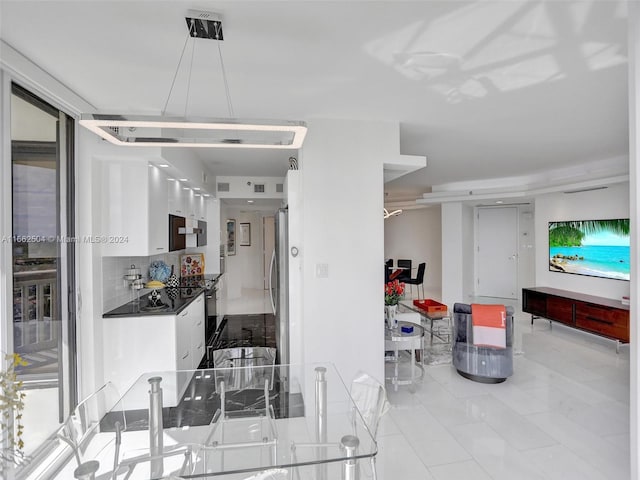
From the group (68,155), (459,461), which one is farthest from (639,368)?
(68,155)

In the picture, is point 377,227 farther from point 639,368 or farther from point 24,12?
point 24,12

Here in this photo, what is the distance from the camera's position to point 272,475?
1618 millimetres

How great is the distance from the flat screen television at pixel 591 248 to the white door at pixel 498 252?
202 centimetres

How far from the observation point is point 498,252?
8.20m

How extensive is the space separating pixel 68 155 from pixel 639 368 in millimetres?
3702

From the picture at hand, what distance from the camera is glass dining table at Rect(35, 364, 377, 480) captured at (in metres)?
1.49

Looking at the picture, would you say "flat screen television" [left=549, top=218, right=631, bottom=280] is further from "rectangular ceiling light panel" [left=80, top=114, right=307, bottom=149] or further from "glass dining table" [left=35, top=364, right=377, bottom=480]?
"rectangular ceiling light panel" [left=80, top=114, right=307, bottom=149]

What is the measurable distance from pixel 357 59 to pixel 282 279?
7.78 ft

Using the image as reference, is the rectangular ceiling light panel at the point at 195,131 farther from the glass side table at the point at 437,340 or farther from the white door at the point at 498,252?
the white door at the point at 498,252

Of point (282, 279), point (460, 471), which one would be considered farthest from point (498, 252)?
point (460, 471)

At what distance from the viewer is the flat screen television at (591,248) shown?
496 centimetres

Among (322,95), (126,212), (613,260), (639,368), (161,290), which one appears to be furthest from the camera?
(613,260)

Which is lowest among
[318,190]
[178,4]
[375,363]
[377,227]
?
[375,363]

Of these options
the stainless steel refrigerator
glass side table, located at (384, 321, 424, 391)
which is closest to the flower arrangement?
glass side table, located at (384, 321, 424, 391)
